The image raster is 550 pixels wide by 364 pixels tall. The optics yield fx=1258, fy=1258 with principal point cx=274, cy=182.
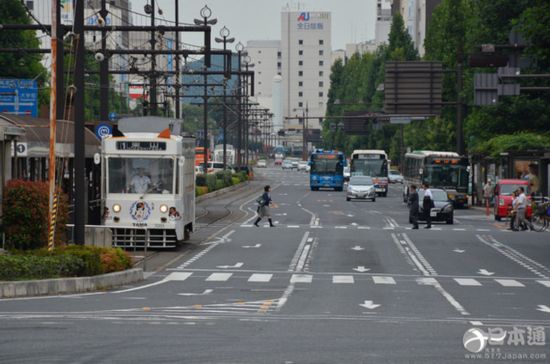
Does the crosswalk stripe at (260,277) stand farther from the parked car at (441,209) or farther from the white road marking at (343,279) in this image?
the parked car at (441,209)

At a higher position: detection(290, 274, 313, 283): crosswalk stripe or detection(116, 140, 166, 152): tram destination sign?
detection(116, 140, 166, 152): tram destination sign

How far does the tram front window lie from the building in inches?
5127

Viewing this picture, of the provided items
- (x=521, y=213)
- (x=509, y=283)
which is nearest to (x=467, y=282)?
(x=509, y=283)

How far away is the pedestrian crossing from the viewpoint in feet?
90.2

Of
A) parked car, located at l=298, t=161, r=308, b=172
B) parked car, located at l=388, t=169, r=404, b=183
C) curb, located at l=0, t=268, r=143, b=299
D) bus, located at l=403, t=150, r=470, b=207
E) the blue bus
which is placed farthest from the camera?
parked car, located at l=298, t=161, r=308, b=172

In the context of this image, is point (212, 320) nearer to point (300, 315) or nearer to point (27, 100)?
point (300, 315)

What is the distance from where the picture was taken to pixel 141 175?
117 feet

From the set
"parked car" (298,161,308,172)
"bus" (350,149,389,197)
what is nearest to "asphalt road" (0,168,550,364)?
"bus" (350,149,389,197)

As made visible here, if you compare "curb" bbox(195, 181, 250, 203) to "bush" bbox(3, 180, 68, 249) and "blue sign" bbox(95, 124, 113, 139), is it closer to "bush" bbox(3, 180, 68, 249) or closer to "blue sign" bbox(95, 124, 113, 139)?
"blue sign" bbox(95, 124, 113, 139)

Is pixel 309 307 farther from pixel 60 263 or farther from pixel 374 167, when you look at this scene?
pixel 374 167

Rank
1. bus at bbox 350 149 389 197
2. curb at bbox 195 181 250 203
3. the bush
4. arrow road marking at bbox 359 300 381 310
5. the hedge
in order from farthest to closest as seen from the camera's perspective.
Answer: bus at bbox 350 149 389 197 < curb at bbox 195 181 250 203 < the bush < the hedge < arrow road marking at bbox 359 300 381 310

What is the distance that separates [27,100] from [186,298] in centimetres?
3634

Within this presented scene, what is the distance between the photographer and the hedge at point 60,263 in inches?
926

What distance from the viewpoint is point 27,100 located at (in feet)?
188
